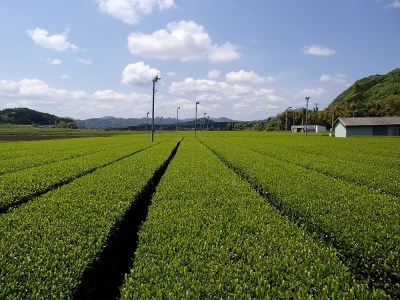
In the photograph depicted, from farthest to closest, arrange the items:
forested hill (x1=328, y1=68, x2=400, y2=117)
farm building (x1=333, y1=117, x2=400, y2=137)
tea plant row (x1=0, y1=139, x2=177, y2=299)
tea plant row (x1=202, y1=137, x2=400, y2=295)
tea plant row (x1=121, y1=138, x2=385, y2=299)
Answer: forested hill (x1=328, y1=68, x2=400, y2=117), farm building (x1=333, y1=117, x2=400, y2=137), tea plant row (x1=202, y1=137, x2=400, y2=295), tea plant row (x1=0, y1=139, x2=177, y2=299), tea plant row (x1=121, y1=138, x2=385, y2=299)

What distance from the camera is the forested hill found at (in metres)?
135

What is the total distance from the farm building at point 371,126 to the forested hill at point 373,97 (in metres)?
54.2

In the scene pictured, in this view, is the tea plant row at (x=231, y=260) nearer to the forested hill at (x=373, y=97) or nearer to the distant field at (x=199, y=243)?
the distant field at (x=199, y=243)

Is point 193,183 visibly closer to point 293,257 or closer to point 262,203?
point 262,203

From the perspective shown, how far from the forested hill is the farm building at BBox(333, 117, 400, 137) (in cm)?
5424

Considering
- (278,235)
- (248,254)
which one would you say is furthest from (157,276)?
(278,235)

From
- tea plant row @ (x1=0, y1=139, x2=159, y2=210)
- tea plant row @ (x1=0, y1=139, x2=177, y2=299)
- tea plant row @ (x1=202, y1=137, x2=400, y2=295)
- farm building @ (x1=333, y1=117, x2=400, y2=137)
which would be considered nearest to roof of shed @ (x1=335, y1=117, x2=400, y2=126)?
Result: farm building @ (x1=333, y1=117, x2=400, y2=137)

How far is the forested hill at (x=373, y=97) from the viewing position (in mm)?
135125

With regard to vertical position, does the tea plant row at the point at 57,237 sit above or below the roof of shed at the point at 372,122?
below

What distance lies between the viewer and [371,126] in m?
85.4

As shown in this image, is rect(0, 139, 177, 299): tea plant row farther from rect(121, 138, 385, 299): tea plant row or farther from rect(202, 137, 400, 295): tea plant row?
rect(202, 137, 400, 295): tea plant row

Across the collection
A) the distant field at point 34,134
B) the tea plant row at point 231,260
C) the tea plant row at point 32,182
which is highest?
the distant field at point 34,134

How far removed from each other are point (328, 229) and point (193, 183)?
705 cm

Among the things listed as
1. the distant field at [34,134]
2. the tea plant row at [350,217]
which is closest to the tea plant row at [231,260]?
the tea plant row at [350,217]
